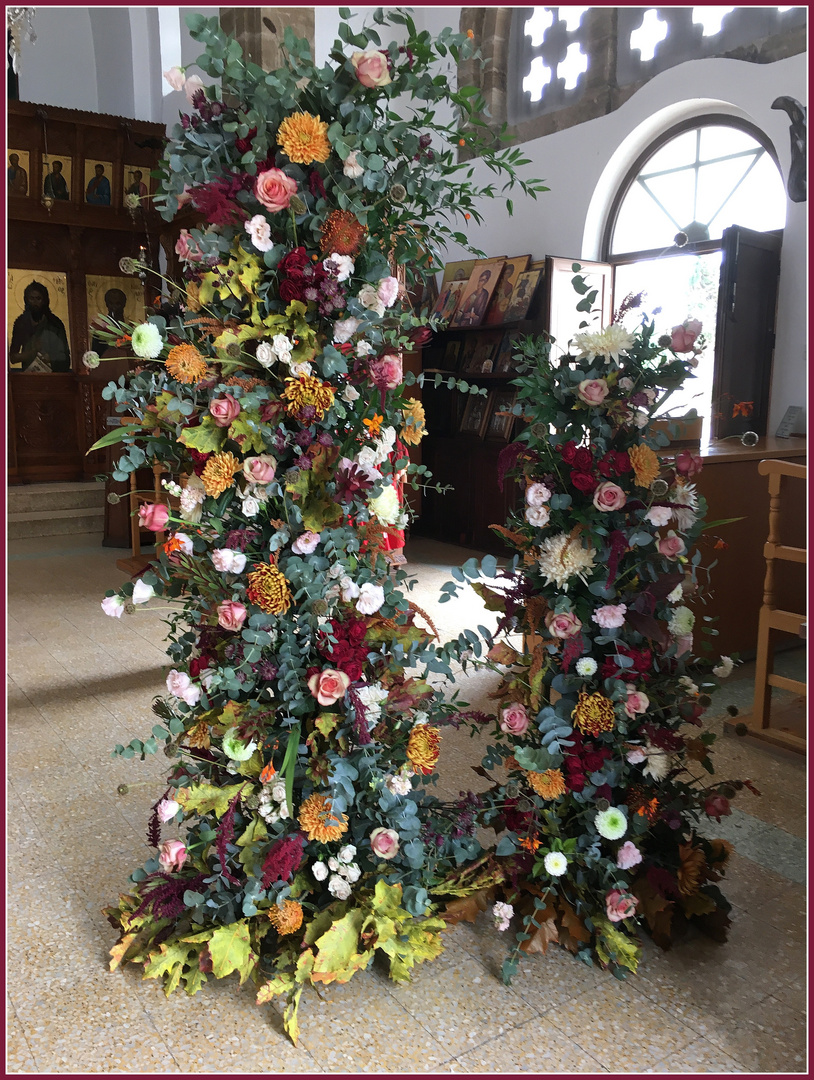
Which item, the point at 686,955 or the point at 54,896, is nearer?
the point at 686,955

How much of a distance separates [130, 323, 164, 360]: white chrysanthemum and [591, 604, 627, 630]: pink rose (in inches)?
41.8

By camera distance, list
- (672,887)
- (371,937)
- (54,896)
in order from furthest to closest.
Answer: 1. (54,896)
2. (672,887)
3. (371,937)

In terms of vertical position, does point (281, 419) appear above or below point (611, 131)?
below

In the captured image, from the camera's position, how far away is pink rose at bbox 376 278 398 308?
1.81 metres

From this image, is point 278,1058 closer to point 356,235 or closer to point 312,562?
point 312,562

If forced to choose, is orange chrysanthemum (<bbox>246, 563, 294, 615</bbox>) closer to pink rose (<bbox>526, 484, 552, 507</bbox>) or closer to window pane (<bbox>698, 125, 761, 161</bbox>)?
pink rose (<bbox>526, 484, 552, 507</bbox>)

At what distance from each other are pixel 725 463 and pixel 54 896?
2.97 meters

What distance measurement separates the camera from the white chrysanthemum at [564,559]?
6.26ft

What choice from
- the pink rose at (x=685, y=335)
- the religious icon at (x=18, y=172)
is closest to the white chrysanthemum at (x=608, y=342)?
the pink rose at (x=685, y=335)

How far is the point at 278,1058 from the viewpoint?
1.70m

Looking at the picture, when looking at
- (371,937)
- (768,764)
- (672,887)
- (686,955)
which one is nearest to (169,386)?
(371,937)

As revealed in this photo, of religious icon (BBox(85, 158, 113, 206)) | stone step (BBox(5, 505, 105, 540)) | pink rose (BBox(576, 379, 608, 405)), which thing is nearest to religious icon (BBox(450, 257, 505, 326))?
stone step (BBox(5, 505, 105, 540))

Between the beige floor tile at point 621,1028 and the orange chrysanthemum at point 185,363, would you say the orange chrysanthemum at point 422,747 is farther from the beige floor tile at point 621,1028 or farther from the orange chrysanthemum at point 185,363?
the orange chrysanthemum at point 185,363

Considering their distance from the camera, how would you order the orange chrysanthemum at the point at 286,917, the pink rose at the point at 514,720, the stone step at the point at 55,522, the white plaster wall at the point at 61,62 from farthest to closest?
the white plaster wall at the point at 61,62, the stone step at the point at 55,522, the pink rose at the point at 514,720, the orange chrysanthemum at the point at 286,917
